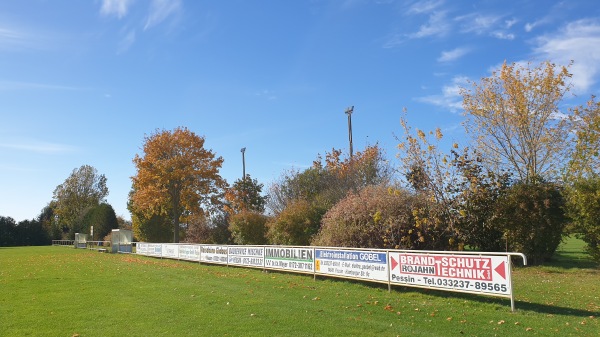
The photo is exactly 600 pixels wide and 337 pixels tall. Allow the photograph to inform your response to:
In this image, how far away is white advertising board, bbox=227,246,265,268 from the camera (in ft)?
66.9

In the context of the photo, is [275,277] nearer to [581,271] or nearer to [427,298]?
[427,298]

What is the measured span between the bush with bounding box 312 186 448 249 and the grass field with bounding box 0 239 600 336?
3.32 metres

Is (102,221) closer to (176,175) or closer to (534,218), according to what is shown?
(176,175)

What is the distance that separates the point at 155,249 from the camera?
3409cm

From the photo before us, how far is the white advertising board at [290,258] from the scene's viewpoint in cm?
1695

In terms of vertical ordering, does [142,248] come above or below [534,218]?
below

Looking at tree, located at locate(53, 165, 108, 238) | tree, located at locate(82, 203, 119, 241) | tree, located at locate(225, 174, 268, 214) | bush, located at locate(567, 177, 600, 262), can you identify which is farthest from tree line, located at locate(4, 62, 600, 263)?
tree, located at locate(53, 165, 108, 238)

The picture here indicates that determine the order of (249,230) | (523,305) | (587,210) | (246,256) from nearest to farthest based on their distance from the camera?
(523,305), (587,210), (246,256), (249,230)

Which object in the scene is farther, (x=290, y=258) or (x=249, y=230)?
(x=249, y=230)

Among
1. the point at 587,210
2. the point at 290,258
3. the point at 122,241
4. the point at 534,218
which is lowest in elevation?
the point at 122,241

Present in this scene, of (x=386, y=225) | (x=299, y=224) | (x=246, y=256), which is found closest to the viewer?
(x=386, y=225)

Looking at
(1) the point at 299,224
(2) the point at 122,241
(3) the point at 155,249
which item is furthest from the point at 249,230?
(2) the point at 122,241

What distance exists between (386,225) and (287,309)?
8.88m

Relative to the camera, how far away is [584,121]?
23.3 meters
